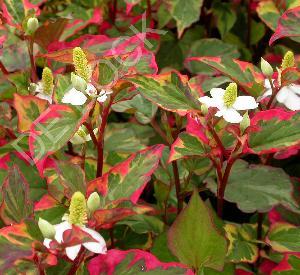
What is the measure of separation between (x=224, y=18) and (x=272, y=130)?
2.20ft

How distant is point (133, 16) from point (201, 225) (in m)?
0.75

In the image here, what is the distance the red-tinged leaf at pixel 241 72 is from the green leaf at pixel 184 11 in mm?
260

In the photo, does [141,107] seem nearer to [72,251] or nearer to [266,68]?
[266,68]

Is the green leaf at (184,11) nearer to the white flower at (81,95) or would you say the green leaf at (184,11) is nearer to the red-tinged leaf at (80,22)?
the red-tinged leaf at (80,22)

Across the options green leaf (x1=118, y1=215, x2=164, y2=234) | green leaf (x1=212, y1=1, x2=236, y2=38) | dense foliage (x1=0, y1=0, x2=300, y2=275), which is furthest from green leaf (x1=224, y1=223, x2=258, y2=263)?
green leaf (x1=212, y1=1, x2=236, y2=38)

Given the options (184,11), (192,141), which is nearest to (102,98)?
(192,141)

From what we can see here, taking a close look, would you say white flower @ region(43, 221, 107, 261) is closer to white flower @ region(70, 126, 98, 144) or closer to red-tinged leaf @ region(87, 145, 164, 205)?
red-tinged leaf @ region(87, 145, 164, 205)

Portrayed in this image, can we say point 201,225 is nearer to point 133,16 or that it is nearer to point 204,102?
point 204,102

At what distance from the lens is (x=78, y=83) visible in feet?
2.78

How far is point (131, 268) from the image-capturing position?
80 centimetres

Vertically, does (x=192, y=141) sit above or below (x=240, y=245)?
above

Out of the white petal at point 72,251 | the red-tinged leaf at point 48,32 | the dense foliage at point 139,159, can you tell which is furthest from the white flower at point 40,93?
the white petal at point 72,251

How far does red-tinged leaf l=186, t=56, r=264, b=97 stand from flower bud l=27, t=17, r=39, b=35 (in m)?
0.29

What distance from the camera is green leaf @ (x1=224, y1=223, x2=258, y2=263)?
3.18ft
